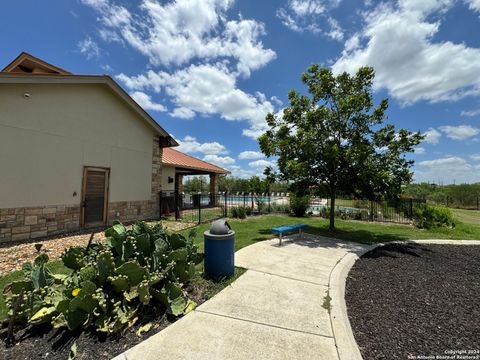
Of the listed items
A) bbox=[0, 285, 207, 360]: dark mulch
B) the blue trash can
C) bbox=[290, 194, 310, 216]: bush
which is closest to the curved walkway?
bbox=[0, 285, 207, 360]: dark mulch

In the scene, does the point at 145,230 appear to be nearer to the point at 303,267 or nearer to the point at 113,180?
the point at 303,267

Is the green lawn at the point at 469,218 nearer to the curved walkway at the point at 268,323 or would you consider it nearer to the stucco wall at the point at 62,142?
the curved walkway at the point at 268,323

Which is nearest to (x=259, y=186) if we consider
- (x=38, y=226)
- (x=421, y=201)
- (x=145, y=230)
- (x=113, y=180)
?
(x=421, y=201)

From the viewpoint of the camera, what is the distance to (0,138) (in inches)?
275

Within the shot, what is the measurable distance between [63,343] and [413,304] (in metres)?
4.98

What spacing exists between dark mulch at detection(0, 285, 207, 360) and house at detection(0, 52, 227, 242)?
20.0 ft

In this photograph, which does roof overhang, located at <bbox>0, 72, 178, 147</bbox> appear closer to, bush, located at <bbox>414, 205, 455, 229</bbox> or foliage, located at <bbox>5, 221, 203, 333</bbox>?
foliage, located at <bbox>5, 221, 203, 333</bbox>

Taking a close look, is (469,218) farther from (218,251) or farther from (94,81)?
(94,81)

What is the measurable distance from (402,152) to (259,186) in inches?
1198

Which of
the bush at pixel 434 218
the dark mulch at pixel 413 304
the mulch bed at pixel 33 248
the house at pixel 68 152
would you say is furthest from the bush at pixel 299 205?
the mulch bed at pixel 33 248

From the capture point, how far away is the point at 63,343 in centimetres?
277

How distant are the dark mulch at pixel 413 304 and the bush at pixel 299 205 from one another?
8.79 metres

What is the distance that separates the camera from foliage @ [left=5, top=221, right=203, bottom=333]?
2908 mm

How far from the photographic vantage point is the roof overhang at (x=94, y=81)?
276 inches
